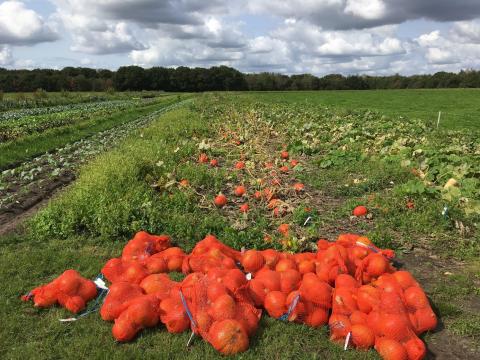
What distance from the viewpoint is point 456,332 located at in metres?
3.81

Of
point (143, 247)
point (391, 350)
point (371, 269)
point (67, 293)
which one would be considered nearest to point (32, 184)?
point (143, 247)

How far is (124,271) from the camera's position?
4570mm

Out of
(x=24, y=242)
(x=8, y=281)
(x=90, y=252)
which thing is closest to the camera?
(x=8, y=281)

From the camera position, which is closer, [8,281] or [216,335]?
[216,335]

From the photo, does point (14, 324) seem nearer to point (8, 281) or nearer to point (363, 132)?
point (8, 281)

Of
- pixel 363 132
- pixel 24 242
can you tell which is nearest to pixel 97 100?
pixel 363 132

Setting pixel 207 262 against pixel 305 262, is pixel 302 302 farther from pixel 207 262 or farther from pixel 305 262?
pixel 207 262

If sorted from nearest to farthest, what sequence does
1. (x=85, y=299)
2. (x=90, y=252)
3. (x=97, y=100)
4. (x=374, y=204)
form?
1. (x=85, y=299)
2. (x=90, y=252)
3. (x=374, y=204)
4. (x=97, y=100)

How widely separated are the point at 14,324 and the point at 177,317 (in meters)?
1.49

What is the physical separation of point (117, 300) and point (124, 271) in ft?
2.27

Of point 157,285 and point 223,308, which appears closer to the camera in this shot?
point 223,308

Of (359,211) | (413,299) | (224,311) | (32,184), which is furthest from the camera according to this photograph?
(32,184)

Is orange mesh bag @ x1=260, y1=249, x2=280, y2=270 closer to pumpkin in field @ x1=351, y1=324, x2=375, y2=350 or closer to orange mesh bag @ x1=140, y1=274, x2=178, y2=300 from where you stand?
orange mesh bag @ x1=140, y1=274, x2=178, y2=300

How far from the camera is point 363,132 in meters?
12.8
